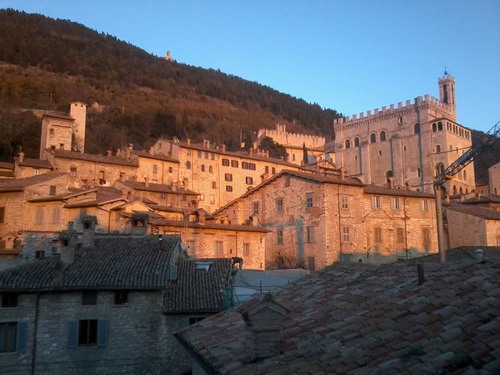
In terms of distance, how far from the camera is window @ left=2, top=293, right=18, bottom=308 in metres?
20.5

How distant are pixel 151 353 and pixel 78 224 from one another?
763 inches

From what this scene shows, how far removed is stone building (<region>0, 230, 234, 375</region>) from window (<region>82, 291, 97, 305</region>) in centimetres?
4

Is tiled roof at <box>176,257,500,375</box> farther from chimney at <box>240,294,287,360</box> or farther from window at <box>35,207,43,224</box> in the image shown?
window at <box>35,207,43,224</box>

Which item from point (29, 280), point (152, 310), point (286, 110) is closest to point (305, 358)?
point (152, 310)

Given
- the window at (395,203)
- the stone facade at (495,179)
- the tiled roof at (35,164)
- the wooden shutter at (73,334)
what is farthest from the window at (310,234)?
the stone facade at (495,179)

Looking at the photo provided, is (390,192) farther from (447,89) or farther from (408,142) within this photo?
(447,89)

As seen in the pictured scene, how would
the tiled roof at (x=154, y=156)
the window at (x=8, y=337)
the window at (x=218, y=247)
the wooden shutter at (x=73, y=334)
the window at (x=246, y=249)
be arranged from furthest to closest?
1. the tiled roof at (x=154, y=156)
2. the window at (x=246, y=249)
3. the window at (x=218, y=247)
4. the wooden shutter at (x=73, y=334)
5. the window at (x=8, y=337)

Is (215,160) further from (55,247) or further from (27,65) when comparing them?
(27,65)

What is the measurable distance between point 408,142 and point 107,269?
65.6 m

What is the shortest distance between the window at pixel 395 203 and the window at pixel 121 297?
90.0 feet

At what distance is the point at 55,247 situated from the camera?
2961cm

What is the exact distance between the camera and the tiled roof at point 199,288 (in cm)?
2055

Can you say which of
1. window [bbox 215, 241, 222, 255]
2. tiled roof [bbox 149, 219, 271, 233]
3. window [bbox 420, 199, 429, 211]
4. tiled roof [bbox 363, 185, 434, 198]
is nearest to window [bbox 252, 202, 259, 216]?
tiled roof [bbox 149, 219, 271, 233]

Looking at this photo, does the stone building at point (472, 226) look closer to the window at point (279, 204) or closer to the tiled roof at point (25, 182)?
the window at point (279, 204)
